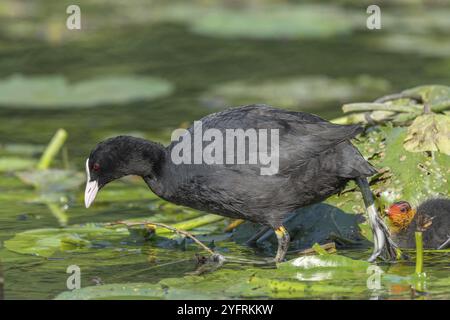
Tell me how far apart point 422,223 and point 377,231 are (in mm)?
376

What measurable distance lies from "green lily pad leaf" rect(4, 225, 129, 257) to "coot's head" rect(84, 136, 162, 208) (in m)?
0.43

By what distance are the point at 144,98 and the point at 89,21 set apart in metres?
4.51

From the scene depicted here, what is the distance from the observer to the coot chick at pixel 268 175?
6293 millimetres

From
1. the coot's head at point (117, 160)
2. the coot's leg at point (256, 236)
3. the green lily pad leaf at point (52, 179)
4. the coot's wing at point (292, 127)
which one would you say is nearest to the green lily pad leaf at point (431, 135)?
the coot's wing at point (292, 127)

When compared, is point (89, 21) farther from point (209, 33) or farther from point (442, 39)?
point (442, 39)

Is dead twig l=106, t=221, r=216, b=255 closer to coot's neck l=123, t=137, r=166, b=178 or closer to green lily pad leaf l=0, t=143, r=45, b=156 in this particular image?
coot's neck l=123, t=137, r=166, b=178

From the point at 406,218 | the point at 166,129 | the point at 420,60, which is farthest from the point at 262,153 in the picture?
the point at 420,60

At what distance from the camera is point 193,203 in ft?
21.4

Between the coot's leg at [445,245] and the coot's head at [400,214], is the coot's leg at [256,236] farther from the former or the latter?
the coot's leg at [445,245]

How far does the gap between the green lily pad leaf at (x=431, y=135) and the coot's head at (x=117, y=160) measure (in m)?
1.70

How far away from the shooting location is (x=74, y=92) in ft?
37.3

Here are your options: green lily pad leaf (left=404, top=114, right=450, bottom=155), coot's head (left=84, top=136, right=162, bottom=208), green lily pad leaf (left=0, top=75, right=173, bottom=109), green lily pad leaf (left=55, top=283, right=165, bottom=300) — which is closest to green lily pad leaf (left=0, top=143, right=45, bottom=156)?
green lily pad leaf (left=0, top=75, right=173, bottom=109)

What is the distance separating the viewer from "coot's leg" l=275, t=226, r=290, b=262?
6.47m

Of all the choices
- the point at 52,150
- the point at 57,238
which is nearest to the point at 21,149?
the point at 52,150
